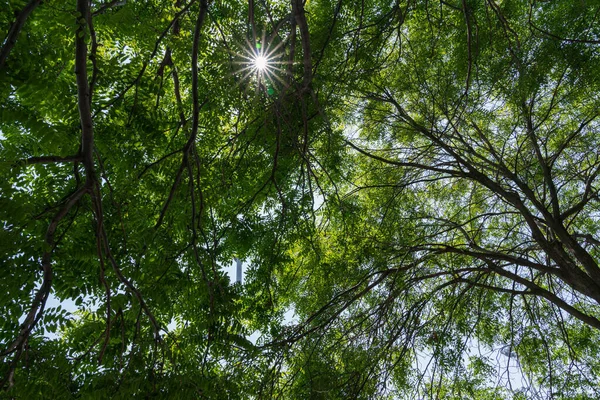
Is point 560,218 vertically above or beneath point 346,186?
beneath

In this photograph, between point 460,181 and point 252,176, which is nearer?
point 252,176

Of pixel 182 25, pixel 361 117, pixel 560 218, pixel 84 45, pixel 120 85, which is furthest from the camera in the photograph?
pixel 361 117

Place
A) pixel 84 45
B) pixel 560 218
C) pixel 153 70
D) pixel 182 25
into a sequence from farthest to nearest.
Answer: pixel 560 218 < pixel 153 70 < pixel 182 25 < pixel 84 45

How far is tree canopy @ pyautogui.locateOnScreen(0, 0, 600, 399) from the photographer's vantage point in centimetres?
173

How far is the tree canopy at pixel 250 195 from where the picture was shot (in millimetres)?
1732

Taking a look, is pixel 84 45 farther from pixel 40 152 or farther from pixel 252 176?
pixel 252 176

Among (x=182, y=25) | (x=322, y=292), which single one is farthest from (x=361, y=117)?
(x=182, y=25)

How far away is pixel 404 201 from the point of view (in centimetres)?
494

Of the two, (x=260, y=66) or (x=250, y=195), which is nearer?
(x=260, y=66)

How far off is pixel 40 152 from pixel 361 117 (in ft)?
10.9

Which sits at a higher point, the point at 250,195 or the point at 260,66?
the point at 250,195

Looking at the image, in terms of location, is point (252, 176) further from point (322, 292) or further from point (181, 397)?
point (181, 397)

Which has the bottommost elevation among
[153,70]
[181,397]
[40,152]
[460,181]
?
[181,397]

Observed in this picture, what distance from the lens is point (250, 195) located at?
3.36 m
